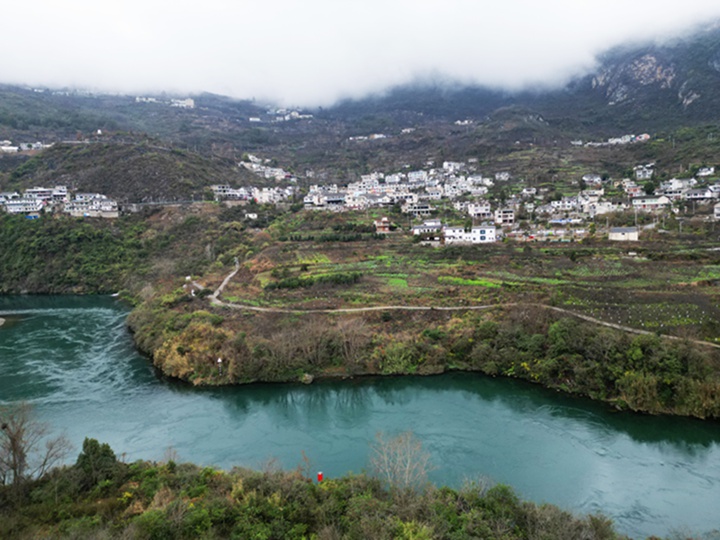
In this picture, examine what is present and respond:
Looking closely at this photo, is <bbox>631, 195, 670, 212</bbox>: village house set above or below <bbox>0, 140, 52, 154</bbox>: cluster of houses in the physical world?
below

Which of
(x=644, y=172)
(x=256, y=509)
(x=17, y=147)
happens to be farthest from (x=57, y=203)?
(x=644, y=172)

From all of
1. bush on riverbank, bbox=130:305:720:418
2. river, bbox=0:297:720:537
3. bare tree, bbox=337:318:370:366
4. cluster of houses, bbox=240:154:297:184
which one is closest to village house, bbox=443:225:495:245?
bush on riverbank, bbox=130:305:720:418

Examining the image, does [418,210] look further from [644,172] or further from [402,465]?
[402,465]

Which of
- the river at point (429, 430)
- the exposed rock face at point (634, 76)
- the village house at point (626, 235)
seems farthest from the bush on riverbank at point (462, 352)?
the exposed rock face at point (634, 76)

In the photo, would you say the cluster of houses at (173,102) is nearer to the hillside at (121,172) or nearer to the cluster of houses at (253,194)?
the hillside at (121,172)

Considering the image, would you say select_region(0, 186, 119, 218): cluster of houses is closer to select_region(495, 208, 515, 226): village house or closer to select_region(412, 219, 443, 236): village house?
select_region(412, 219, 443, 236): village house
